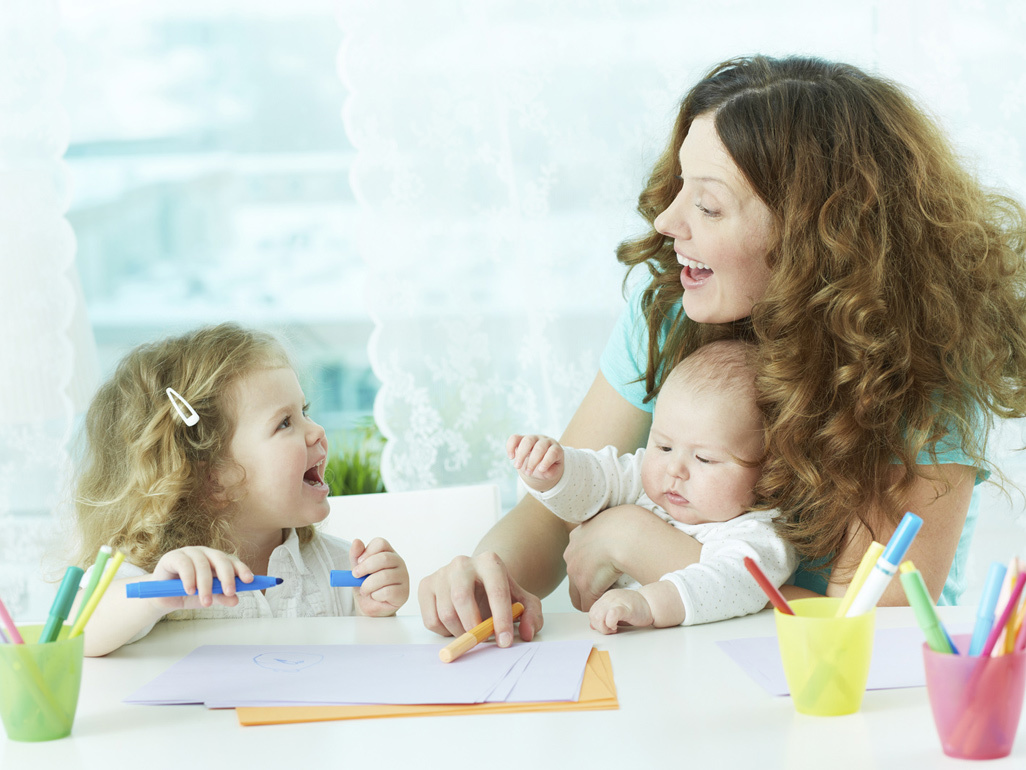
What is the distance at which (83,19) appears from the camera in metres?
2.74

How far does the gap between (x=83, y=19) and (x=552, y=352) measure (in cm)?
166

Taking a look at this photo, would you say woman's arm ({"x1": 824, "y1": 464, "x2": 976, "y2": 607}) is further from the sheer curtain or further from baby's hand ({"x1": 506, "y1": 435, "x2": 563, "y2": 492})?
the sheer curtain

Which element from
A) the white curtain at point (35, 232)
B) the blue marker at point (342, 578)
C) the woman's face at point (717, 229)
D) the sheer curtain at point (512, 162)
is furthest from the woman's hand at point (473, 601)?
the white curtain at point (35, 232)

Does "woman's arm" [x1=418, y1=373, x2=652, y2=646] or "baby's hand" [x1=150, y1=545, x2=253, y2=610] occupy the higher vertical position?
"baby's hand" [x1=150, y1=545, x2=253, y2=610]

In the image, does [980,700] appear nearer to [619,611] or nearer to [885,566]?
[885,566]

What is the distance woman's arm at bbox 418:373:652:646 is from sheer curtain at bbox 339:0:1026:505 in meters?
1.15

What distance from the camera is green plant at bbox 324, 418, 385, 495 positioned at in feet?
8.72

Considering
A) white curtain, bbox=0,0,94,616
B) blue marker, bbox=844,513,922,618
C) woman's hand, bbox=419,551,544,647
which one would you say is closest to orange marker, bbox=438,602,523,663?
woman's hand, bbox=419,551,544,647

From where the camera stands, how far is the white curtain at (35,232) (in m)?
2.68

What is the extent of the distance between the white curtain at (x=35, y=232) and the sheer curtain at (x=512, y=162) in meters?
0.87

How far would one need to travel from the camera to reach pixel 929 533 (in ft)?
3.61

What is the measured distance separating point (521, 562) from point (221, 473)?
409mm

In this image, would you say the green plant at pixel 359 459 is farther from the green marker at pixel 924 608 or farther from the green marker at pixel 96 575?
the green marker at pixel 924 608

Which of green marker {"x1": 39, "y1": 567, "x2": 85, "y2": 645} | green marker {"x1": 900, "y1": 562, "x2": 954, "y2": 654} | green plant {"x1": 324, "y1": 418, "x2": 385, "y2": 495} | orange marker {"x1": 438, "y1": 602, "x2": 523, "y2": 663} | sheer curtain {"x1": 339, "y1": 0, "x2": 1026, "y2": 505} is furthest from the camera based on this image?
green plant {"x1": 324, "y1": 418, "x2": 385, "y2": 495}
